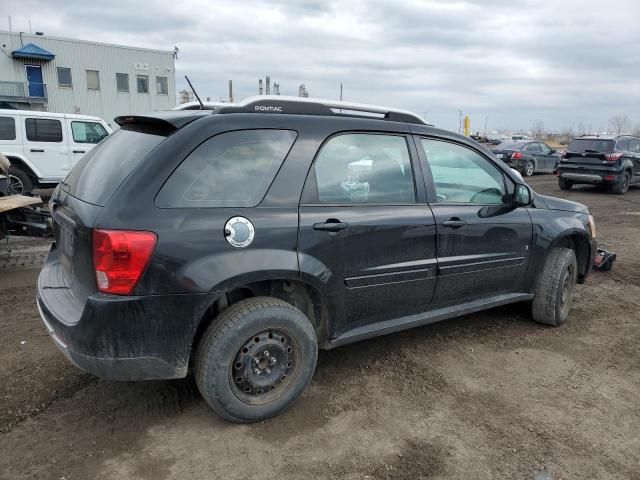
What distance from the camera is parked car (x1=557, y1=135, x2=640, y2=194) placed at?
14.4 meters

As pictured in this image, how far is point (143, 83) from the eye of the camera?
34.3 metres

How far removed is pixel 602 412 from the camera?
3109 mm

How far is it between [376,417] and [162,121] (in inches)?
83.6

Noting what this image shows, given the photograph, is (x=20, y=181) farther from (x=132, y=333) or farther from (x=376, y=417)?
(x=376, y=417)

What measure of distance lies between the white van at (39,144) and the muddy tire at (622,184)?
14556 millimetres

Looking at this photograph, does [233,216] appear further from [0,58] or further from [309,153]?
[0,58]

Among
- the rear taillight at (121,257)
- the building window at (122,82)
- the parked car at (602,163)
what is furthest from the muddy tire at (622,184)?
the building window at (122,82)

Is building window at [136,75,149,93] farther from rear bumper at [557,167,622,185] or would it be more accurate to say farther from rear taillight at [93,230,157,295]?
rear taillight at [93,230,157,295]

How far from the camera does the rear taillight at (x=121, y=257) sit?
2.42 m

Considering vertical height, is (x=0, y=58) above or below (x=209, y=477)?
above

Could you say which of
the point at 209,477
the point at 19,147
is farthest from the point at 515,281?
the point at 19,147

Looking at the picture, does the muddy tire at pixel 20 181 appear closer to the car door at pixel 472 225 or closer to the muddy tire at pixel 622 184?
the car door at pixel 472 225

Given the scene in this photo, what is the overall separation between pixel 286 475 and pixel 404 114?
2461 millimetres

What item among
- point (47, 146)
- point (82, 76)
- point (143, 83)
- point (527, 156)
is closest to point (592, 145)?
point (527, 156)
